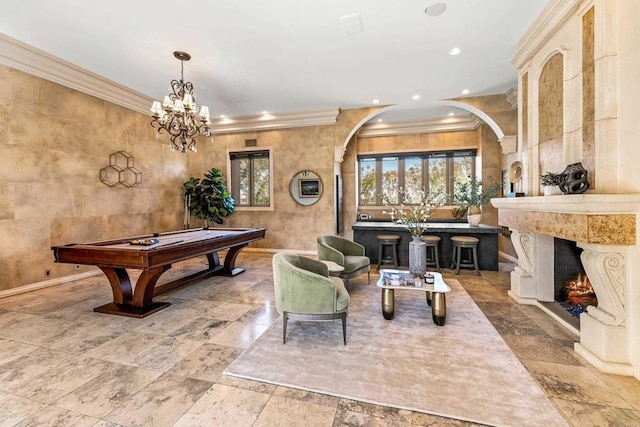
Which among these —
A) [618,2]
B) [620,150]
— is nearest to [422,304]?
[620,150]

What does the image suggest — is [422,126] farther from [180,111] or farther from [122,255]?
[122,255]

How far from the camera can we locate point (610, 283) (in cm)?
223

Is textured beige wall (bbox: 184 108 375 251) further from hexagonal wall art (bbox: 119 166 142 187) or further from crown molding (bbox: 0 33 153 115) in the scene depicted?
crown molding (bbox: 0 33 153 115)

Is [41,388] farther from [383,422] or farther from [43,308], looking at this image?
[383,422]

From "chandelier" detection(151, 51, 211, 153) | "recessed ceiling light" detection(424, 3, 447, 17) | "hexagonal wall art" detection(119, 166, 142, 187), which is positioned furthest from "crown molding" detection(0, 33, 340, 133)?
"recessed ceiling light" detection(424, 3, 447, 17)

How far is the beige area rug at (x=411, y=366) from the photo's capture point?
1.84 meters

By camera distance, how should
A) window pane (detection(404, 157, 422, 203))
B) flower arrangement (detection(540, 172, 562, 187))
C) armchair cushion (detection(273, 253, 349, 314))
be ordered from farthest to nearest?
1. window pane (detection(404, 157, 422, 203))
2. flower arrangement (detection(540, 172, 562, 187))
3. armchair cushion (detection(273, 253, 349, 314))

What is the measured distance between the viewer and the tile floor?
69.4 inches

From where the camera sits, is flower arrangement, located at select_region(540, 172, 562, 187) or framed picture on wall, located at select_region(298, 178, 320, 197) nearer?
flower arrangement, located at select_region(540, 172, 562, 187)

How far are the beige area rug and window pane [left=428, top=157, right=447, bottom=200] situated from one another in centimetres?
502

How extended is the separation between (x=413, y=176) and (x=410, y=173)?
0.12 m

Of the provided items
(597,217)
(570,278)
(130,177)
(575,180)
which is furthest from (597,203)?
(130,177)

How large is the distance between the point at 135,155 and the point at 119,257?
3904 millimetres

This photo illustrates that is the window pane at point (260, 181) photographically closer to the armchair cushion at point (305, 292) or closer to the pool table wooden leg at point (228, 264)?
the pool table wooden leg at point (228, 264)
